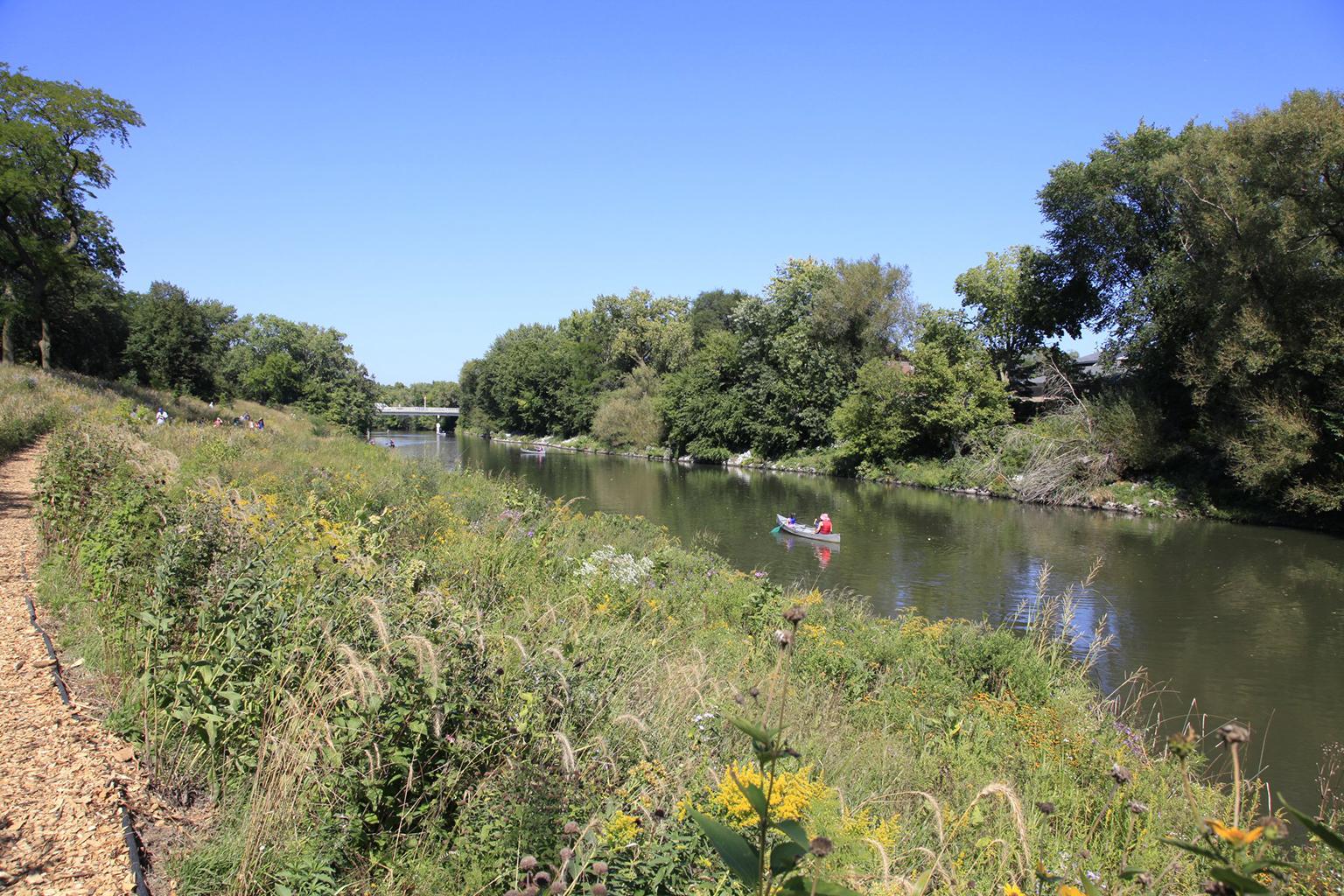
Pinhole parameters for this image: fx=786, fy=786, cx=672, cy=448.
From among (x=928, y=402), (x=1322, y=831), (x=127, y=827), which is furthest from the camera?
(x=928, y=402)

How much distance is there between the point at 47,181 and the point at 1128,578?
35.0 m

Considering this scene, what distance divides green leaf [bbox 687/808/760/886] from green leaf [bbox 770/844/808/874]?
34mm

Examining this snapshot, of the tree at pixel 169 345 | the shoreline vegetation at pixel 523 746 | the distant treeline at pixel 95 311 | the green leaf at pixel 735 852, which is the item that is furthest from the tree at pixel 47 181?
the green leaf at pixel 735 852

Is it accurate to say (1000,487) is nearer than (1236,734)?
No

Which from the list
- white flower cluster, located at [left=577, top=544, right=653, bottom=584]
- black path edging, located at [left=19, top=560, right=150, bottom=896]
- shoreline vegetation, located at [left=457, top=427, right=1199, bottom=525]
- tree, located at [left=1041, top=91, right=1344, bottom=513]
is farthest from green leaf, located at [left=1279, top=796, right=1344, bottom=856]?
shoreline vegetation, located at [left=457, top=427, right=1199, bottom=525]

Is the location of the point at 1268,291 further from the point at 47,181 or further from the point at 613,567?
the point at 47,181

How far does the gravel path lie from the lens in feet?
10.3

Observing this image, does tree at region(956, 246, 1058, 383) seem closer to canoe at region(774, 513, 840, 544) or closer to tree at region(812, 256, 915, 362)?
tree at region(812, 256, 915, 362)

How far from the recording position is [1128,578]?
19094mm

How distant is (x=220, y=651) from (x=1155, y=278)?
38.8 metres

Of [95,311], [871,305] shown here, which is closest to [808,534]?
[871,305]

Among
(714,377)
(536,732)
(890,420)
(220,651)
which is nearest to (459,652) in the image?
(536,732)

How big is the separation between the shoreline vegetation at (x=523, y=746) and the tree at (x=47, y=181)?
24948 mm

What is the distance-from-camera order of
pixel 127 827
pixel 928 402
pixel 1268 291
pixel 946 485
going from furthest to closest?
pixel 928 402 < pixel 946 485 < pixel 1268 291 < pixel 127 827
